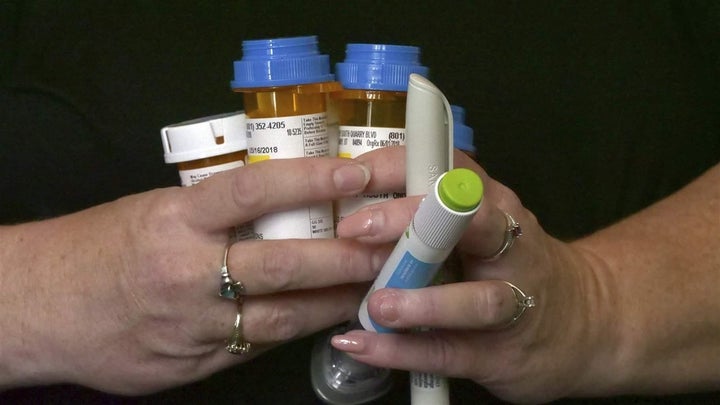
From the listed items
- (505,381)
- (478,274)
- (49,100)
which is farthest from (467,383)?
(49,100)

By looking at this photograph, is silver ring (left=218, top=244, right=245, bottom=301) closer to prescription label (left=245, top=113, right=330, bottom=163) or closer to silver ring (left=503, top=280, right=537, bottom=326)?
prescription label (left=245, top=113, right=330, bottom=163)

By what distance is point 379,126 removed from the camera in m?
0.63

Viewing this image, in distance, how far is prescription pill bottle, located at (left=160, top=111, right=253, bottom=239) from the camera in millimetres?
644

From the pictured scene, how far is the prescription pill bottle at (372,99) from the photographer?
604 mm

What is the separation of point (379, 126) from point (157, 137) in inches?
15.0

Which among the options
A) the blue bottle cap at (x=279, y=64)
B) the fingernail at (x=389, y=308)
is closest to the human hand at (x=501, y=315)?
the fingernail at (x=389, y=308)

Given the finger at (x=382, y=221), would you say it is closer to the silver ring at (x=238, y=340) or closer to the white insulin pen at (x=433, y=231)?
the white insulin pen at (x=433, y=231)

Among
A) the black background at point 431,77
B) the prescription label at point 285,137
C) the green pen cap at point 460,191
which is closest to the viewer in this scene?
the green pen cap at point 460,191

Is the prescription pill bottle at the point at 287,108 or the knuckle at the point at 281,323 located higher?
the prescription pill bottle at the point at 287,108

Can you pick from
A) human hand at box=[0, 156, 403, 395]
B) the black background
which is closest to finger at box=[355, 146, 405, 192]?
human hand at box=[0, 156, 403, 395]

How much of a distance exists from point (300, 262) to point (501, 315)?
0.17 metres

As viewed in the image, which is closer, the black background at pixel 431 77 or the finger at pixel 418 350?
the finger at pixel 418 350

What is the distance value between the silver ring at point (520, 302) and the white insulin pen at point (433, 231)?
9 cm

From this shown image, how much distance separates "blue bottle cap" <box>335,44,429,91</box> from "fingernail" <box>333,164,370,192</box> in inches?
2.8
